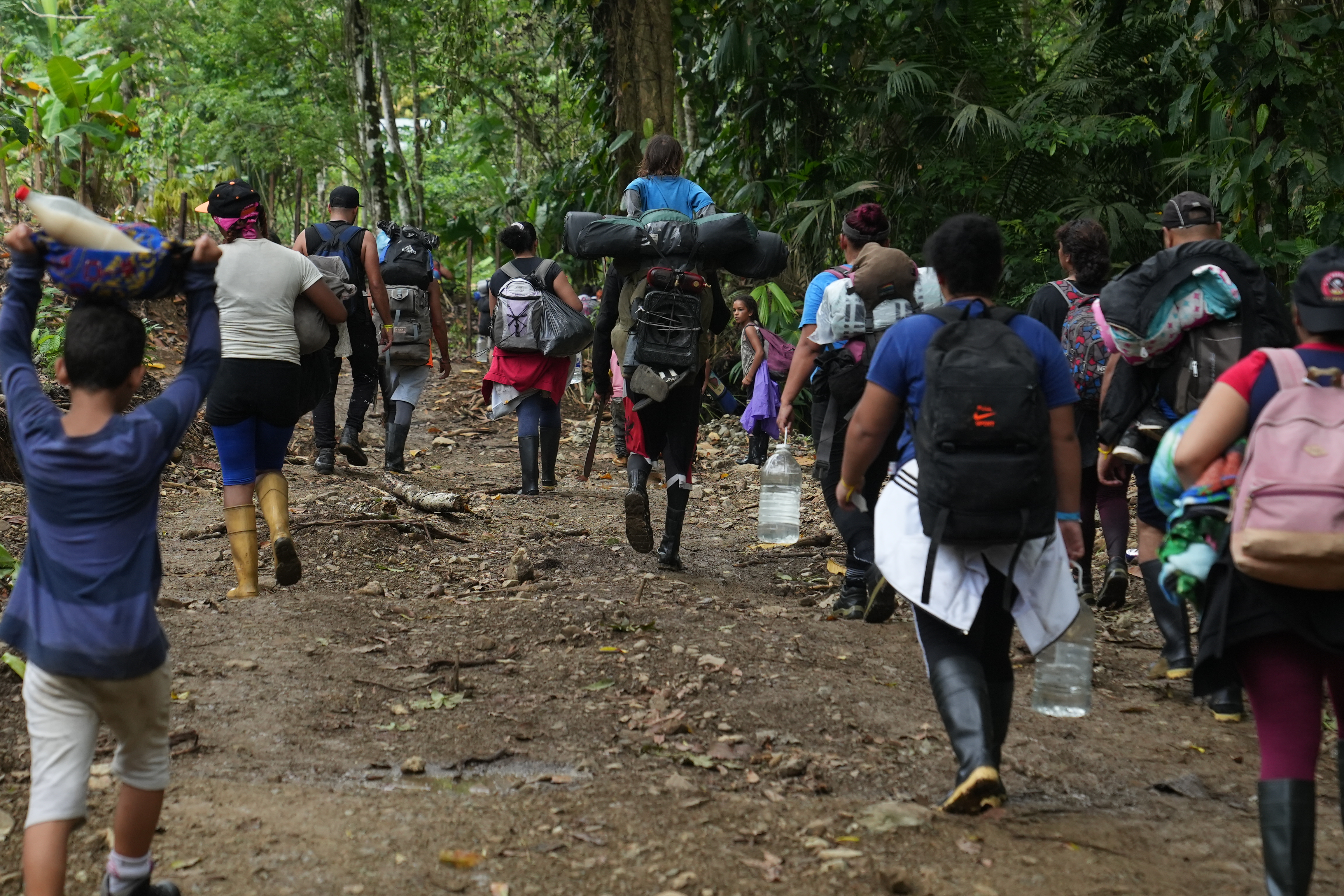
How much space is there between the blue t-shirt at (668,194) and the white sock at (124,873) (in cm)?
488

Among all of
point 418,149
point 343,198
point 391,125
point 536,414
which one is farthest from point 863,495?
point 418,149

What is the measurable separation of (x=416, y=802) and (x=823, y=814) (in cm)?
133

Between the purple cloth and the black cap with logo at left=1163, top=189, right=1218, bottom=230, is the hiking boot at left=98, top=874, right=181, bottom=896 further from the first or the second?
the purple cloth

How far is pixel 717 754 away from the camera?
4.54 m

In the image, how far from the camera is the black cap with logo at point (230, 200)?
20.0ft

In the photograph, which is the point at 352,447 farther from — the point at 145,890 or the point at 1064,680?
the point at 145,890

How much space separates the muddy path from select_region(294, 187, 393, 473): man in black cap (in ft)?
8.05

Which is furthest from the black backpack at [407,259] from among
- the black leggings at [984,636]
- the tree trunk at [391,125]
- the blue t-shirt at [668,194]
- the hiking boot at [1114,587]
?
the tree trunk at [391,125]

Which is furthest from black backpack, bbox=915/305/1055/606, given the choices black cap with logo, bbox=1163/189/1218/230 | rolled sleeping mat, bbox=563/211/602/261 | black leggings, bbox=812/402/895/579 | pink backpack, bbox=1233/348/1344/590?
rolled sleeping mat, bbox=563/211/602/261

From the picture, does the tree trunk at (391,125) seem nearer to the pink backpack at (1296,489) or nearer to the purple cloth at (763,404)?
the purple cloth at (763,404)

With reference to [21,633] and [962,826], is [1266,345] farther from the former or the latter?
[21,633]

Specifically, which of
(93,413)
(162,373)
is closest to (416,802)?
(93,413)

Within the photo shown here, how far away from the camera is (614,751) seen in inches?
180

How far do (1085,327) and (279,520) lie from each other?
4.29 meters
